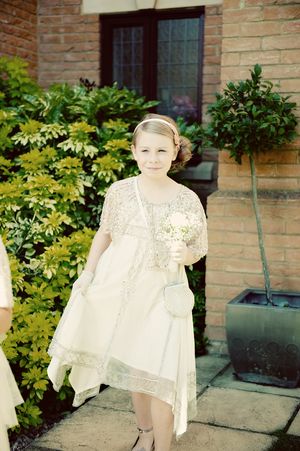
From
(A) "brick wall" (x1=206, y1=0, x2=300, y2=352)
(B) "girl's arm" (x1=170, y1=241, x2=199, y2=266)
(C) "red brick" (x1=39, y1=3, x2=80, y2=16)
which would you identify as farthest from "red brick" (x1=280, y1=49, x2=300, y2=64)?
(C) "red brick" (x1=39, y1=3, x2=80, y2=16)

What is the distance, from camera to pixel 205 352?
4.93m

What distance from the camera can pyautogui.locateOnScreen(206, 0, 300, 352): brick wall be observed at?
462 cm

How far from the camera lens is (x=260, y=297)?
461cm

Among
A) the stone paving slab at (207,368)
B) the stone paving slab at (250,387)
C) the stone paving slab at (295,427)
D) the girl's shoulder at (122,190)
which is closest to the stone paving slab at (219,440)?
the stone paving slab at (295,427)

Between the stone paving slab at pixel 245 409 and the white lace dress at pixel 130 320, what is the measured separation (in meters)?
0.71

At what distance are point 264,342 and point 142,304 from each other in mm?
1662

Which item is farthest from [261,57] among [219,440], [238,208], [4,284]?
[4,284]

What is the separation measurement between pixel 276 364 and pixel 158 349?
5.64ft

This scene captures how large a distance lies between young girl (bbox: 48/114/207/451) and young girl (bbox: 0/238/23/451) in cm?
60

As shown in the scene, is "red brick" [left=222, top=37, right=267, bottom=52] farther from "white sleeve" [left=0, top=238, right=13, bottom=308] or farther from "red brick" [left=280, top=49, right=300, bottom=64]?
"white sleeve" [left=0, top=238, right=13, bottom=308]

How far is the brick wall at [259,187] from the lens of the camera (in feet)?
15.1

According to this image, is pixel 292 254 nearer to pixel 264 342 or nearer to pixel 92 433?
pixel 264 342

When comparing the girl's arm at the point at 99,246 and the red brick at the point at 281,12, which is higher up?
the red brick at the point at 281,12

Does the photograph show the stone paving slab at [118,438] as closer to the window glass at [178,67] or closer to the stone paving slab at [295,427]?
the stone paving slab at [295,427]
